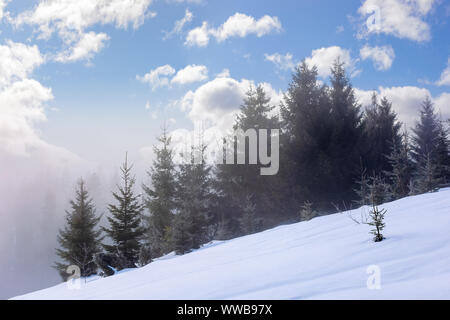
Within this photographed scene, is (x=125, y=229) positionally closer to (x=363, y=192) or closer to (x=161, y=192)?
(x=161, y=192)

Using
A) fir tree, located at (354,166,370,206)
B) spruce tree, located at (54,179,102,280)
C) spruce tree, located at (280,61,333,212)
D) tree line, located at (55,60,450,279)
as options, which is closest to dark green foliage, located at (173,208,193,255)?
tree line, located at (55,60,450,279)

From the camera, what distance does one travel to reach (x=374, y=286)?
2.10 metres

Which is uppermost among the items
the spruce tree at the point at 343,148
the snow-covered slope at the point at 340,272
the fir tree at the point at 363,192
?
the spruce tree at the point at 343,148

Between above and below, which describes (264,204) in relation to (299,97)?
below

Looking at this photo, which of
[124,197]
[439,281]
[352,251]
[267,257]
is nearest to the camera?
[439,281]

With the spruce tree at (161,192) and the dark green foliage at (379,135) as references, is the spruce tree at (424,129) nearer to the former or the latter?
the dark green foliage at (379,135)

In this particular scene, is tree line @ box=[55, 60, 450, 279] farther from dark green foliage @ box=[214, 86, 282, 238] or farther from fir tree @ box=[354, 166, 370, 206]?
fir tree @ box=[354, 166, 370, 206]

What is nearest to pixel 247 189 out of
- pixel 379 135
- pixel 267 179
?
pixel 267 179

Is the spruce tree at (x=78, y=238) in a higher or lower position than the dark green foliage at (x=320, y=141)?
lower
